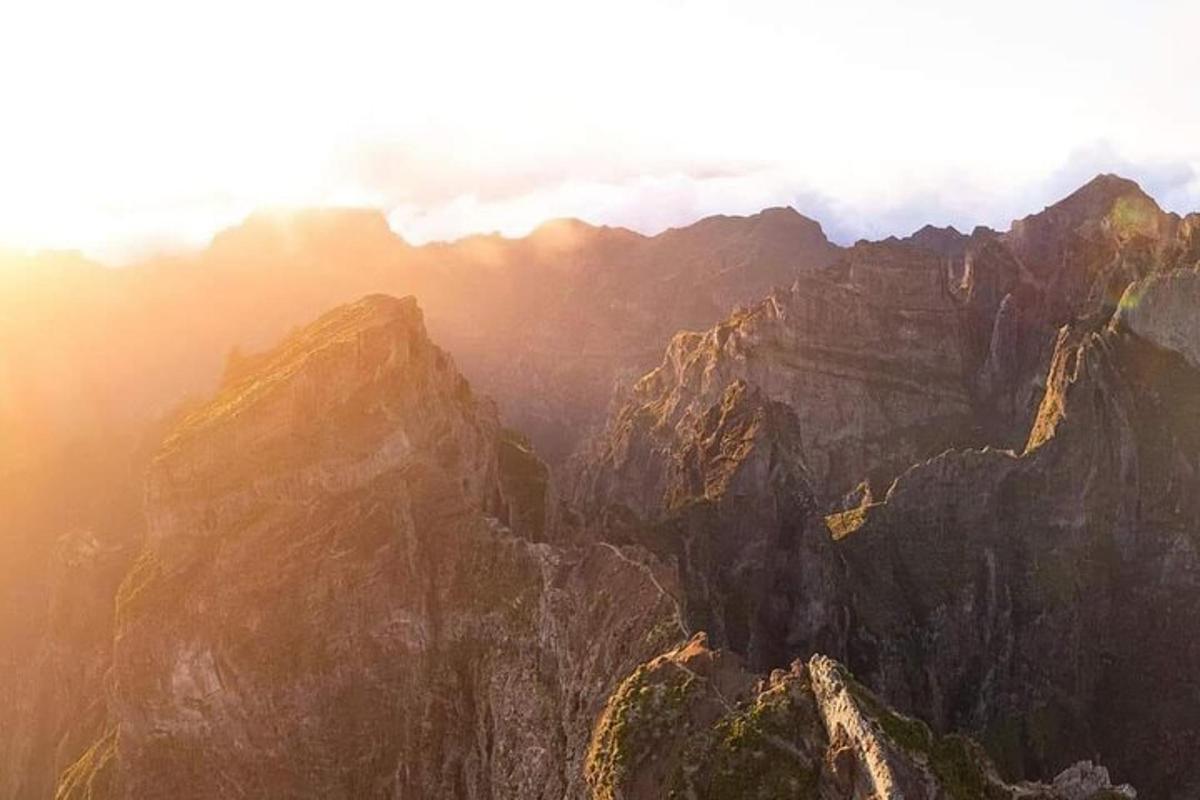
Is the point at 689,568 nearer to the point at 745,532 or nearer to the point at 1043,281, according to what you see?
the point at 745,532

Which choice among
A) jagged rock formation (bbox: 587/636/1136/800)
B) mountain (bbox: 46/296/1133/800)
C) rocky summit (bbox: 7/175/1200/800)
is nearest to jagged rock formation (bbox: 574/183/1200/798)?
rocky summit (bbox: 7/175/1200/800)

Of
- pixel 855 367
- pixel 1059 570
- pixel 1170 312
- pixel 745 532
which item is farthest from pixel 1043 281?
pixel 745 532

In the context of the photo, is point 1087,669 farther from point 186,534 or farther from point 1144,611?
point 186,534

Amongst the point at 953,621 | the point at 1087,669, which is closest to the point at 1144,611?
the point at 1087,669

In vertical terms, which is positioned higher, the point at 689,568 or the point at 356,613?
the point at 356,613

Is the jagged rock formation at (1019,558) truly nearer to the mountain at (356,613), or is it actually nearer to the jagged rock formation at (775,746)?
the mountain at (356,613)

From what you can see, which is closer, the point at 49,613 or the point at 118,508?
the point at 49,613
